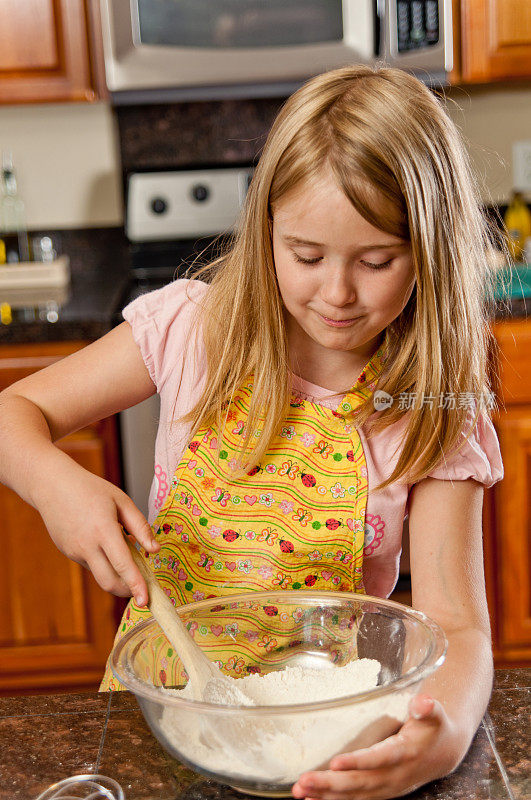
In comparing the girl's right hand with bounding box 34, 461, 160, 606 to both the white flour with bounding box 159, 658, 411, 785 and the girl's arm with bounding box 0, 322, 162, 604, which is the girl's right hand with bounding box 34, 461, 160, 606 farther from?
the white flour with bounding box 159, 658, 411, 785

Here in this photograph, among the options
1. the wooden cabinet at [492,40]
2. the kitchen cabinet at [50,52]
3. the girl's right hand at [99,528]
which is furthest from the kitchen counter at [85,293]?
the girl's right hand at [99,528]

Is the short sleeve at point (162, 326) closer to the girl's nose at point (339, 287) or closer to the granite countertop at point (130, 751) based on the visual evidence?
the girl's nose at point (339, 287)

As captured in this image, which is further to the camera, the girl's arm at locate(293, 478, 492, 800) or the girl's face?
the girl's face

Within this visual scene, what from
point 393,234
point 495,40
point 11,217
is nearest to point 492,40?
point 495,40

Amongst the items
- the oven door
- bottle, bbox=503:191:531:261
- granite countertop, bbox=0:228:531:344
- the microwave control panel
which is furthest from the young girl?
bottle, bbox=503:191:531:261

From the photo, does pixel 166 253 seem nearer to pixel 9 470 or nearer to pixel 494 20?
pixel 494 20

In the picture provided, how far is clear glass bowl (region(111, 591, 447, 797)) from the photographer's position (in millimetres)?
601

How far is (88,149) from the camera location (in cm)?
247

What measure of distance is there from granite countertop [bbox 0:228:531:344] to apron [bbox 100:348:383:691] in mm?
694

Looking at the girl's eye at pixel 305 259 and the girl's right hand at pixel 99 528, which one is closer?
the girl's right hand at pixel 99 528

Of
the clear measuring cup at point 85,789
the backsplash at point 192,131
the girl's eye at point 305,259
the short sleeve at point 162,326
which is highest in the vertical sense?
the backsplash at point 192,131

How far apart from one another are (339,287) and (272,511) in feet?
1.02

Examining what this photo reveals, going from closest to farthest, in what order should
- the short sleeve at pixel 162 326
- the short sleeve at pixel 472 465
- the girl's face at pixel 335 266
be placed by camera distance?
the girl's face at pixel 335 266 → the short sleeve at pixel 472 465 → the short sleeve at pixel 162 326

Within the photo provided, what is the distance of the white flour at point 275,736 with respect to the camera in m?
0.60
